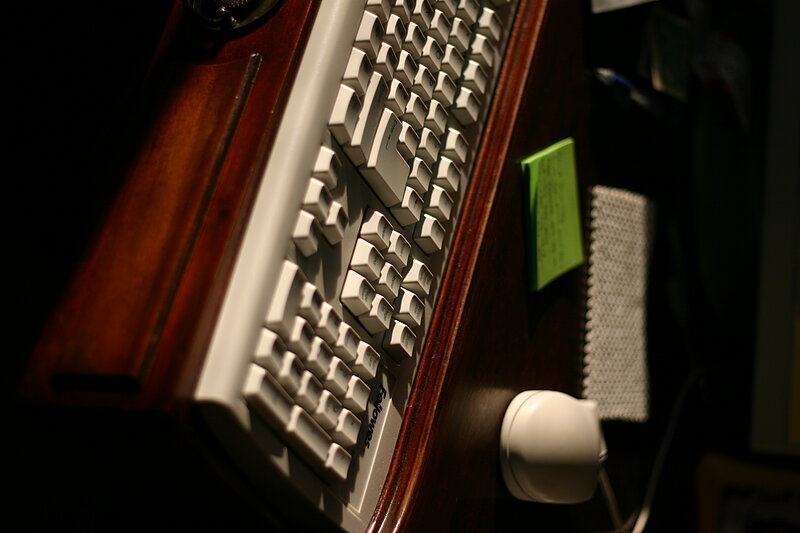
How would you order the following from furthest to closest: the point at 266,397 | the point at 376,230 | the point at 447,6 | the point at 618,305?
the point at 618,305
the point at 447,6
the point at 376,230
the point at 266,397

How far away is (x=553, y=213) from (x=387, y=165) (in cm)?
25

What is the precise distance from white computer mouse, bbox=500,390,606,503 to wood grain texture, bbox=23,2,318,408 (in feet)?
1.03

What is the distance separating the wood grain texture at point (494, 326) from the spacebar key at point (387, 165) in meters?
0.10

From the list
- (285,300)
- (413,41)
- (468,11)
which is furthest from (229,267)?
(468,11)

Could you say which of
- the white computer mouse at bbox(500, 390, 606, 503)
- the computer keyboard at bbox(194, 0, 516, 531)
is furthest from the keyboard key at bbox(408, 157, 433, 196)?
the white computer mouse at bbox(500, 390, 606, 503)

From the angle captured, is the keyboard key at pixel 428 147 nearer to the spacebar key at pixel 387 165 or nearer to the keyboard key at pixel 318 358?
the spacebar key at pixel 387 165

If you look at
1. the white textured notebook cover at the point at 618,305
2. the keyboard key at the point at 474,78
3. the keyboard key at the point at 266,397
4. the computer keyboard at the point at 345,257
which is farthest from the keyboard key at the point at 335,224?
the white textured notebook cover at the point at 618,305

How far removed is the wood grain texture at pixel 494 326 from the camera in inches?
20.2

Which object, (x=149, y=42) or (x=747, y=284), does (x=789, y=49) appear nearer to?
(x=747, y=284)

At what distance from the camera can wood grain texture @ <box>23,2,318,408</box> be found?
368mm

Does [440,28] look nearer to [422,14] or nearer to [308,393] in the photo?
[422,14]

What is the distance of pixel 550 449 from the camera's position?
21.9 inches

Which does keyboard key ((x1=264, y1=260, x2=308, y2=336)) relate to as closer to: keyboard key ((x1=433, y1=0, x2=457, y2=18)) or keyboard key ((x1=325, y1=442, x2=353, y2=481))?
keyboard key ((x1=325, y1=442, x2=353, y2=481))

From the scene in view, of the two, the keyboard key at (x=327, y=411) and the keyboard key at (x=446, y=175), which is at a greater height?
the keyboard key at (x=446, y=175)
